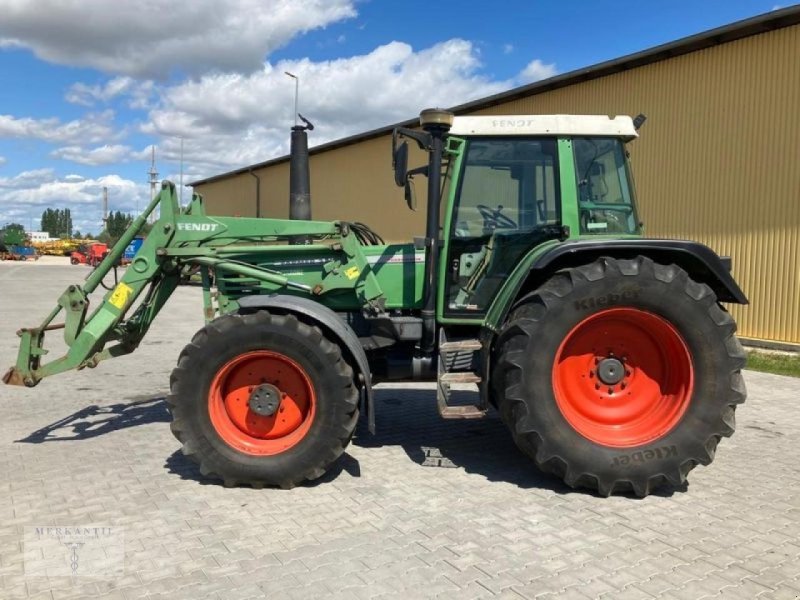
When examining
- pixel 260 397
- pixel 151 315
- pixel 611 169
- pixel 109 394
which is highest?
pixel 611 169

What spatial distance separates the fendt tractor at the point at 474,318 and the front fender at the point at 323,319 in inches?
0.7

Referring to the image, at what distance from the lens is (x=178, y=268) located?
5.17 metres

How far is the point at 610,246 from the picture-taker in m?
4.32

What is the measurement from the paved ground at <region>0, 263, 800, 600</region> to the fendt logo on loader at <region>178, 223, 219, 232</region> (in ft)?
5.85

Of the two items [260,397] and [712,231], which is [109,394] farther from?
[712,231]

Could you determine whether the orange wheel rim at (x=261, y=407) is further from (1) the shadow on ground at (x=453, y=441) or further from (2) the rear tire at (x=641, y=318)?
(2) the rear tire at (x=641, y=318)

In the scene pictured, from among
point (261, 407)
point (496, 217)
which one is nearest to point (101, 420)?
point (261, 407)

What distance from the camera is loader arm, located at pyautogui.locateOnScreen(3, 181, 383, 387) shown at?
493 centimetres

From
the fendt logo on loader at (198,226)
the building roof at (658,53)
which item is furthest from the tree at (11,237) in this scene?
the fendt logo on loader at (198,226)

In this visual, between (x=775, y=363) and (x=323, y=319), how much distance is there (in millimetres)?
7907

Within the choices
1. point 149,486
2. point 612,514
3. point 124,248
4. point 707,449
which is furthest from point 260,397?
point 707,449

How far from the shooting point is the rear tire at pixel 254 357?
171 inches

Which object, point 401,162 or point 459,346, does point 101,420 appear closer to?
point 459,346

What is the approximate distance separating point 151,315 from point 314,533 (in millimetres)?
2627
